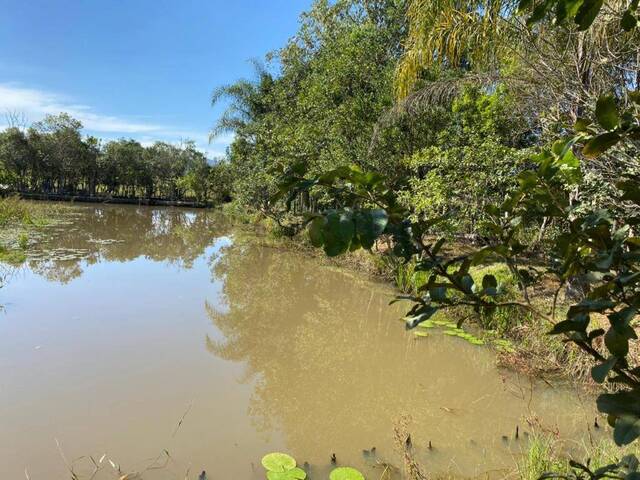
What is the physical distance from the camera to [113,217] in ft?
71.8

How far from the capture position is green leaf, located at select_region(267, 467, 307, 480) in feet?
9.17

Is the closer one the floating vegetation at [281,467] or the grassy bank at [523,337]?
the floating vegetation at [281,467]

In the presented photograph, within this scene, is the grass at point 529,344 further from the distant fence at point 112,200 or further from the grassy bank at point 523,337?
the distant fence at point 112,200

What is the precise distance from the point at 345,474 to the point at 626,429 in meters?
2.54

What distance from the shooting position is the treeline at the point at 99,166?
Answer: 94.7ft

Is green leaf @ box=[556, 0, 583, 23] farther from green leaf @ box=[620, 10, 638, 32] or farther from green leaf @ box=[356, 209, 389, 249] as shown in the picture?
green leaf @ box=[356, 209, 389, 249]

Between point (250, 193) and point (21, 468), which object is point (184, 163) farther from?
point (21, 468)

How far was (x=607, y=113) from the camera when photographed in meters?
0.67

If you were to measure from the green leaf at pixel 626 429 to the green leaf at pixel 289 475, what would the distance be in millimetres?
2546

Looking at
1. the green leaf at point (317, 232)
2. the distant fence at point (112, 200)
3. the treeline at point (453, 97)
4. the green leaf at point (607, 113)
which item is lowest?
the distant fence at point (112, 200)

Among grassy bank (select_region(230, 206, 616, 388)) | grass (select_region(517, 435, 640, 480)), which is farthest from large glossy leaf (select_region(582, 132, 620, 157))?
grass (select_region(517, 435, 640, 480))

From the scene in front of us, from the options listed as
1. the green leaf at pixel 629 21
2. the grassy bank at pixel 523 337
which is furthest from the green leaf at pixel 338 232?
the grassy bank at pixel 523 337

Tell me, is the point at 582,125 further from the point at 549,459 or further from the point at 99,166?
the point at 99,166

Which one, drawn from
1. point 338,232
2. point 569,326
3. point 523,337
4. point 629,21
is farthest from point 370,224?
point 523,337
